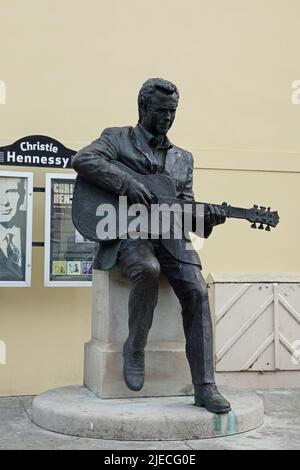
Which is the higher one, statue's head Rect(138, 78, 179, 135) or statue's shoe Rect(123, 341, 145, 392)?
statue's head Rect(138, 78, 179, 135)

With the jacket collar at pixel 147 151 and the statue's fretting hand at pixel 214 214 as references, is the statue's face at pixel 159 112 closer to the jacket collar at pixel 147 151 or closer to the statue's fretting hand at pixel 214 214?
the jacket collar at pixel 147 151

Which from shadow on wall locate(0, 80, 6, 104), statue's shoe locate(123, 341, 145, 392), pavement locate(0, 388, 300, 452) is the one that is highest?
shadow on wall locate(0, 80, 6, 104)

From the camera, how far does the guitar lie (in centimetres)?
405

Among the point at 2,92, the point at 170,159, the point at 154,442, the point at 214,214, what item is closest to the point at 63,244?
the point at 2,92

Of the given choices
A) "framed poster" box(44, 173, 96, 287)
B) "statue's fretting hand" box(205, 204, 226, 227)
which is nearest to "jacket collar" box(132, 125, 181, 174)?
"statue's fretting hand" box(205, 204, 226, 227)

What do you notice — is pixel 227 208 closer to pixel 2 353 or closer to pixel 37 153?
pixel 37 153

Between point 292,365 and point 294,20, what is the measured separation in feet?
9.83

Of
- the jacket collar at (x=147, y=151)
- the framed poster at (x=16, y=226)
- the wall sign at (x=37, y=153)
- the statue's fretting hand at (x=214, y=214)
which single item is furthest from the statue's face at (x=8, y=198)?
the statue's fretting hand at (x=214, y=214)

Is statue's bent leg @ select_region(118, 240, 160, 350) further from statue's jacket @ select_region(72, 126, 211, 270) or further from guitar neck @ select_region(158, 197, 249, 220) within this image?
guitar neck @ select_region(158, 197, 249, 220)

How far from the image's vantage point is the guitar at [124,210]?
13.3 ft

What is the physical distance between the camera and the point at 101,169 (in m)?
4.00

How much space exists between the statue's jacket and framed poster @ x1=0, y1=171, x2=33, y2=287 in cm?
137
